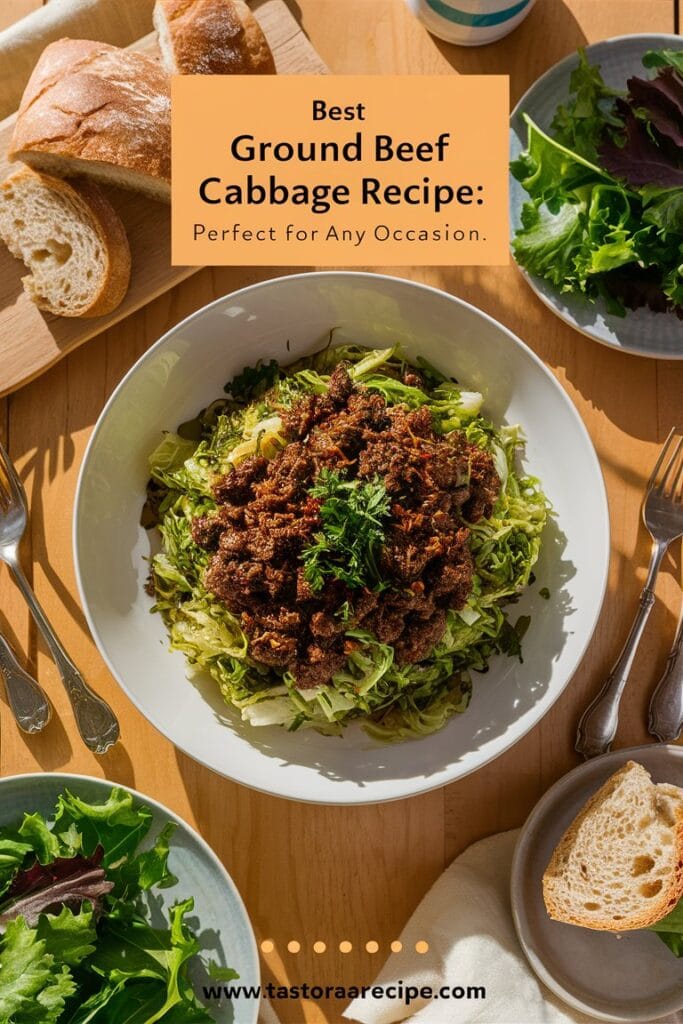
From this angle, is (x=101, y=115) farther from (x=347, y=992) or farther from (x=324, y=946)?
(x=347, y=992)

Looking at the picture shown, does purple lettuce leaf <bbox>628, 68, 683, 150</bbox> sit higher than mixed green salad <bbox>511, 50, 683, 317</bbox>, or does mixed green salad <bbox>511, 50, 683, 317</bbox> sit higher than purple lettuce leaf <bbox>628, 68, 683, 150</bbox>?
purple lettuce leaf <bbox>628, 68, 683, 150</bbox>

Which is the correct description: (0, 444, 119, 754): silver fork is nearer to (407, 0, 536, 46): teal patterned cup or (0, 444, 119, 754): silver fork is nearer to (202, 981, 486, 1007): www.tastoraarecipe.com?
(202, 981, 486, 1007): www.tastoraarecipe.com

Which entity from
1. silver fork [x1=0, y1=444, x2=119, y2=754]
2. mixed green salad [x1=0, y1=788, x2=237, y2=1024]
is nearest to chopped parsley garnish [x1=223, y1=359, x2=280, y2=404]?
silver fork [x1=0, y1=444, x2=119, y2=754]

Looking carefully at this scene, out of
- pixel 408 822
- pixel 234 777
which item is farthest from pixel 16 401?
pixel 408 822

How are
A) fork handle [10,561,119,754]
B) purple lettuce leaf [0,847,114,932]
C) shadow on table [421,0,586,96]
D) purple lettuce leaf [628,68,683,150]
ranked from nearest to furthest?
purple lettuce leaf [0,847,114,932] < purple lettuce leaf [628,68,683,150] < fork handle [10,561,119,754] < shadow on table [421,0,586,96]

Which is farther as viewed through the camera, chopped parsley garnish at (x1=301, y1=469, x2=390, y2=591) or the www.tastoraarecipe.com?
the www.tastoraarecipe.com

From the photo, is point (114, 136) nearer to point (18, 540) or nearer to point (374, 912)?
point (18, 540)
